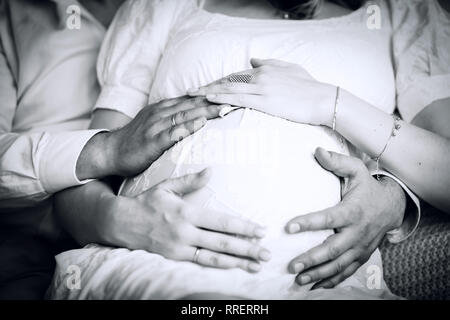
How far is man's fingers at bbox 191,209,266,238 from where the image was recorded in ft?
1.98

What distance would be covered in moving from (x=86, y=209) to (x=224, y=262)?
1.07ft

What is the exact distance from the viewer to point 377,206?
716mm

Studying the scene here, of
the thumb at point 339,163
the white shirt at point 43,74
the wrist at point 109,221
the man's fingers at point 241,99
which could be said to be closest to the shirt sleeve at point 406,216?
the thumb at point 339,163

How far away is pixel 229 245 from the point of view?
600 mm

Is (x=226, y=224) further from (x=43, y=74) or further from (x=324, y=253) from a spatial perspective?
(x=43, y=74)

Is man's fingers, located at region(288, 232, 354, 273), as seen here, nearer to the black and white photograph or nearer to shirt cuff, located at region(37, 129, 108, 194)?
the black and white photograph

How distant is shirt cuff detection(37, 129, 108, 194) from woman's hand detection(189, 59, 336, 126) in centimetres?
30

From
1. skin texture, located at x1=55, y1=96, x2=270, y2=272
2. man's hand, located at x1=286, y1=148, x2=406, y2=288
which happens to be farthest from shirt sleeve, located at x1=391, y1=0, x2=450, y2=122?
skin texture, located at x1=55, y1=96, x2=270, y2=272

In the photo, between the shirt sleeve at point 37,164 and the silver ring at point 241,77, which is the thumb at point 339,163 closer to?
the silver ring at point 241,77

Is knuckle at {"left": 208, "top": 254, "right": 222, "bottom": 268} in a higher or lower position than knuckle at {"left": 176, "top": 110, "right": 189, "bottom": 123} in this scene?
lower

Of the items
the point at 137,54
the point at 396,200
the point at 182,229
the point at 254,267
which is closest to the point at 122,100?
the point at 137,54

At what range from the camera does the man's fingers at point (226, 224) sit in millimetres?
604

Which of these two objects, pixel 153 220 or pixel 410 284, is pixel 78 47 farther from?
pixel 410 284

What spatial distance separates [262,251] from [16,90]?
0.87 metres
